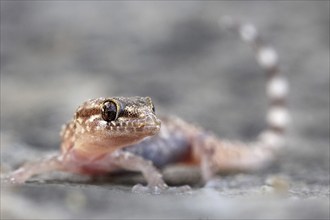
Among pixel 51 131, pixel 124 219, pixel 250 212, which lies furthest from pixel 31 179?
pixel 51 131

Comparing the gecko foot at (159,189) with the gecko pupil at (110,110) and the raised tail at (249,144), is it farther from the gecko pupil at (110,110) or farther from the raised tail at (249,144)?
the raised tail at (249,144)

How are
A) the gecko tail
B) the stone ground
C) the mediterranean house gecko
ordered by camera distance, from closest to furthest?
the stone ground < the mediterranean house gecko < the gecko tail

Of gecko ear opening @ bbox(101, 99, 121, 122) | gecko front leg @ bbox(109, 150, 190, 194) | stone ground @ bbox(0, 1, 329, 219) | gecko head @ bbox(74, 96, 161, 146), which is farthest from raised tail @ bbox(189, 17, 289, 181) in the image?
gecko ear opening @ bbox(101, 99, 121, 122)

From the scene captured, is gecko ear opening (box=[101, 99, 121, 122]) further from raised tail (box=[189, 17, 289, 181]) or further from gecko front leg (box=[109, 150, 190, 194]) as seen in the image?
raised tail (box=[189, 17, 289, 181])

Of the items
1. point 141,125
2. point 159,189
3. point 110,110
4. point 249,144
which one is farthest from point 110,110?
point 249,144

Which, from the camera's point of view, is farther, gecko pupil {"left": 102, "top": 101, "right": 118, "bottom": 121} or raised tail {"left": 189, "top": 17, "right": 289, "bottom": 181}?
raised tail {"left": 189, "top": 17, "right": 289, "bottom": 181}

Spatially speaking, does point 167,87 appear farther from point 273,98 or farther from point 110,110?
point 110,110

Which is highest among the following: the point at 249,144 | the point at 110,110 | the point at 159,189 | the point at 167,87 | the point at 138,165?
the point at 167,87

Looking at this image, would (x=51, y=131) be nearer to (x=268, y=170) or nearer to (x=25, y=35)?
(x=268, y=170)

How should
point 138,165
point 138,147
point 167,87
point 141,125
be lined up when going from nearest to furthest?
point 141,125
point 138,165
point 138,147
point 167,87
